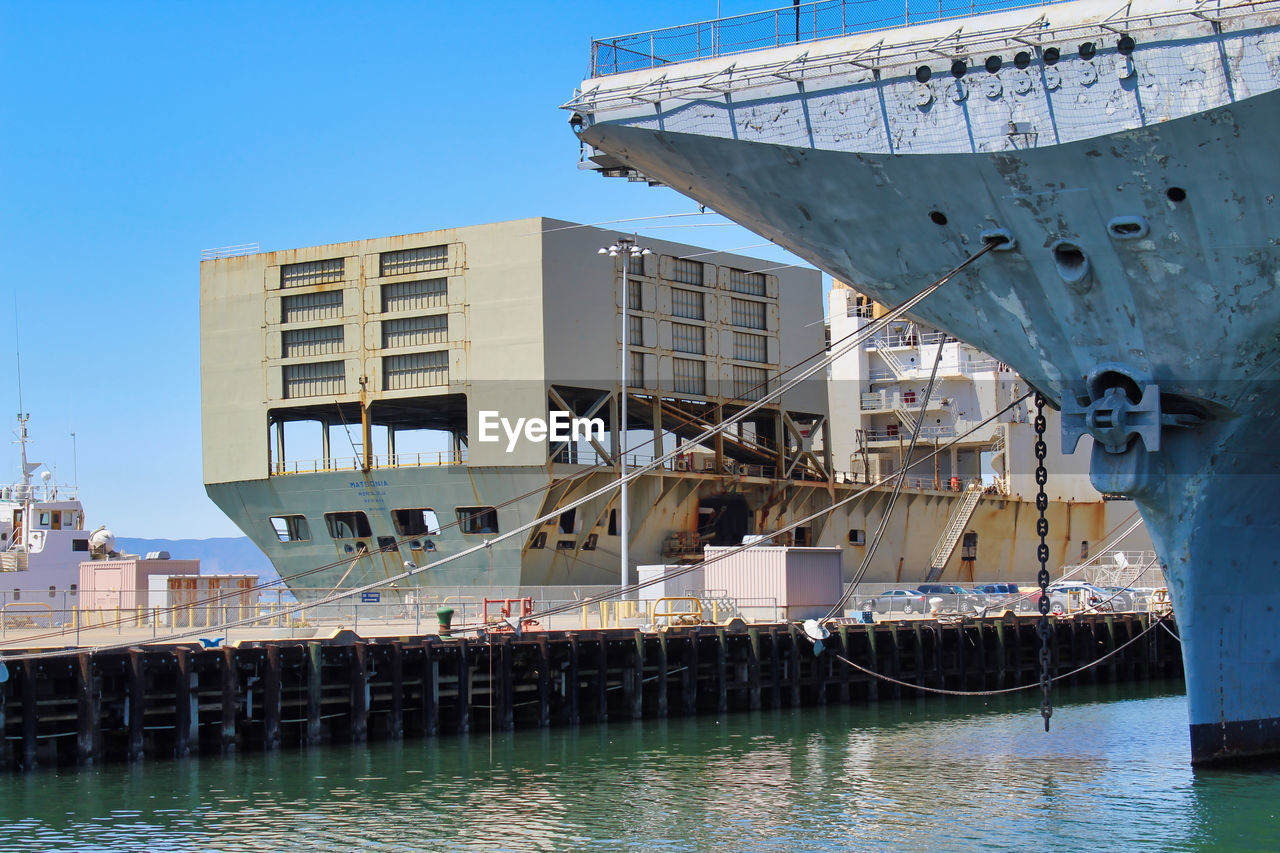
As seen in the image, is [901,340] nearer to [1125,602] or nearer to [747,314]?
[747,314]

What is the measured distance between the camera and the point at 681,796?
2166 centimetres

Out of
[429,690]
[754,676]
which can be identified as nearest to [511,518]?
[754,676]

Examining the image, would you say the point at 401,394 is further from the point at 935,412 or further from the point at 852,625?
the point at 935,412

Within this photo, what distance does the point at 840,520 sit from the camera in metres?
55.1

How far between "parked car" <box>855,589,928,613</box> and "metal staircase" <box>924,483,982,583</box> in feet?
45.3

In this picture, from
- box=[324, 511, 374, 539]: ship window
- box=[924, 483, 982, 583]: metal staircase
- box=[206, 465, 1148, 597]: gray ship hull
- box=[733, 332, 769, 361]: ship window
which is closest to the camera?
box=[206, 465, 1148, 597]: gray ship hull

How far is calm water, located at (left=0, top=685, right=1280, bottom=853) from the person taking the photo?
18.6 m

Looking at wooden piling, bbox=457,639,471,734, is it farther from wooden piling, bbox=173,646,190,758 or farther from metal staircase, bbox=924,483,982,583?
metal staircase, bbox=924,483,982,583

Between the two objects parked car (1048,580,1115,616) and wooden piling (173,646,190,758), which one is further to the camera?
parked car (1048,580,1115,616)

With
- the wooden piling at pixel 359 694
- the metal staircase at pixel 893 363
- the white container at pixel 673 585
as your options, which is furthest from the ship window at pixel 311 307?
the metal staircase at pixel 893 363

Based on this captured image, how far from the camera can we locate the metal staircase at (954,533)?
190 ft

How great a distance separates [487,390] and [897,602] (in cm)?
1401
